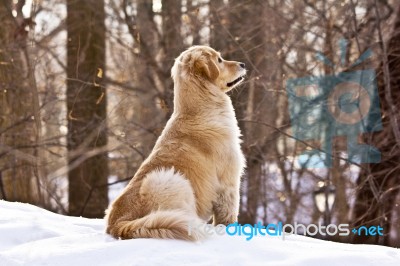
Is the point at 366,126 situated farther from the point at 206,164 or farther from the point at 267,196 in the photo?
the point at 206,164

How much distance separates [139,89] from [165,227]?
6.37 meters

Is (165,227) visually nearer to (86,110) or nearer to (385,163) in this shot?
(385,163)

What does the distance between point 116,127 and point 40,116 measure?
1586 millimetres

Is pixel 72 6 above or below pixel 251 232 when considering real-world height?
above

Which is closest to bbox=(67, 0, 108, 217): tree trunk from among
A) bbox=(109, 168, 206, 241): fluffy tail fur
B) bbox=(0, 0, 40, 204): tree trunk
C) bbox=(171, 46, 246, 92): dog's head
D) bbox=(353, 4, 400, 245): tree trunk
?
bbox=(0, 0, 40, 204): tree trunk

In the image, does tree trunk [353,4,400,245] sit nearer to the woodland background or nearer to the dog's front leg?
the woodland background

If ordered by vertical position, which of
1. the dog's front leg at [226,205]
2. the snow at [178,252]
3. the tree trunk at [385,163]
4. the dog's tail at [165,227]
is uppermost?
the tree trunk at [385,163]

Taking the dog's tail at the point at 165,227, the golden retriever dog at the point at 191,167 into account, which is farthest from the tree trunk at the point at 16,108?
the dog's tail at the point at 165,227

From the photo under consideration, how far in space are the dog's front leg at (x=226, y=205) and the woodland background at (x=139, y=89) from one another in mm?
4484

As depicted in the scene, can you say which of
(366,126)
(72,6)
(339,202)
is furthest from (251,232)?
(72,6)

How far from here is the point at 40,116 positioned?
10930 millimetres
